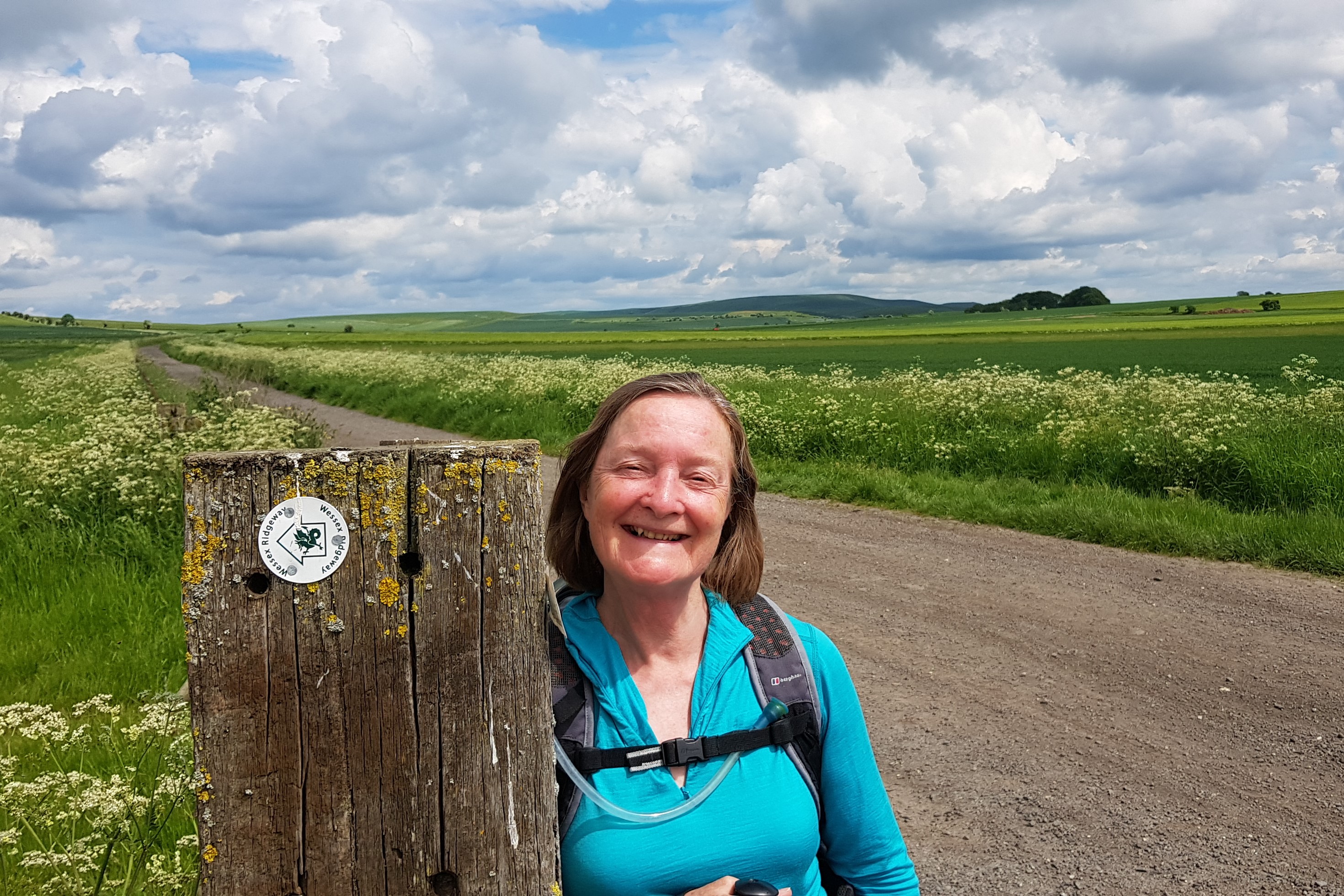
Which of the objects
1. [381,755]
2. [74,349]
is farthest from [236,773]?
[74,349]

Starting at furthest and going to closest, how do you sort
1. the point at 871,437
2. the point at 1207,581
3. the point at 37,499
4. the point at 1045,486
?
1. the point at 871,437
2. the point at 1045,486
3. the point at 37,499
4. the point at 1207,581

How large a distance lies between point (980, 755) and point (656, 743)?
322 cm

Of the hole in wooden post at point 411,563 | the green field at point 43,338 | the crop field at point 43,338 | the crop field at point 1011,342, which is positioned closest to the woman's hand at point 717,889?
the hole in wooden post at point 411,563

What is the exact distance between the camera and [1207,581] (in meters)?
7.08

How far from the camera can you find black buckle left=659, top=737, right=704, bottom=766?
5.72ft

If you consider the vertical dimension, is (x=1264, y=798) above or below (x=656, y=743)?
below

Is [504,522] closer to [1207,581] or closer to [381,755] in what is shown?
[381,755]

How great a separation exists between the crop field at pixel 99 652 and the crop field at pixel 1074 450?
20.6 feet

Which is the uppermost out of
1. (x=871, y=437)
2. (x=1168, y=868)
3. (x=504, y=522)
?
(x=504, y=522)

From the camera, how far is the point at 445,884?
57.2 inches

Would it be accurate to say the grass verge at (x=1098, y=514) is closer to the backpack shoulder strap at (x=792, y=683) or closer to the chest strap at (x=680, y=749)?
the backpack shoulder strap at (x=792, y=683)

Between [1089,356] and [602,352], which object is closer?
[1089,356]

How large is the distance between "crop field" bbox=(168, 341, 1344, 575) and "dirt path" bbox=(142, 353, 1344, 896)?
63 centimetres

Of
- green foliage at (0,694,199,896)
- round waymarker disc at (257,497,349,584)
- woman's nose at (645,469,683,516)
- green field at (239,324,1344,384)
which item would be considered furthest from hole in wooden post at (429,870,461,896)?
green field at (239,324,1344,384)
